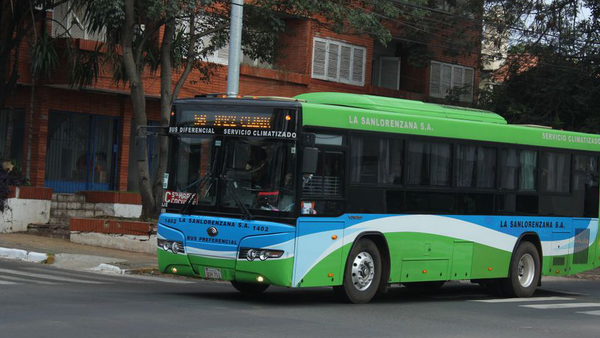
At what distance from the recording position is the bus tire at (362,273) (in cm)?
1348

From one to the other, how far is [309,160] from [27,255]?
28.7ft

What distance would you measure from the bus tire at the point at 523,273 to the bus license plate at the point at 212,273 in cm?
597

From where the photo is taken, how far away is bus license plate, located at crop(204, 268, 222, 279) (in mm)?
12961

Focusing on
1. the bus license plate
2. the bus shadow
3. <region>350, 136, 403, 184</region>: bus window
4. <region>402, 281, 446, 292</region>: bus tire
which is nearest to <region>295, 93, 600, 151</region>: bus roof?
<region>350, 136, 403, 184</region>: bus window

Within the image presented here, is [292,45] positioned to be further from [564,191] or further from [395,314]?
[395,314]

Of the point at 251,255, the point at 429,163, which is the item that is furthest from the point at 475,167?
the point at 251,255

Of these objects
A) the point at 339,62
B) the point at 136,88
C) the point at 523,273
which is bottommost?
the point at 523,273

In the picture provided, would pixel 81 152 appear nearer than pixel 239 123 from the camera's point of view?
No

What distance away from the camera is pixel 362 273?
1372 centimetres

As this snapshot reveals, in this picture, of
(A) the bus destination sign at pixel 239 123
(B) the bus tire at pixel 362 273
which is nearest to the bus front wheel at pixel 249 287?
(B) the bus tire at pixel 362 273

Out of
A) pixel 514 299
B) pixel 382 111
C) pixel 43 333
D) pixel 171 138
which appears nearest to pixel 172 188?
pixel 171 138

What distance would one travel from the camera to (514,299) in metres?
16.5

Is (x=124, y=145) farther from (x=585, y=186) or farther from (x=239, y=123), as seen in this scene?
(x=239, y=123)

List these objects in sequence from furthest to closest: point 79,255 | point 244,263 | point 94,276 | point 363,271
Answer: point 79,255, point 94,276, point 363,271, point 244,263
